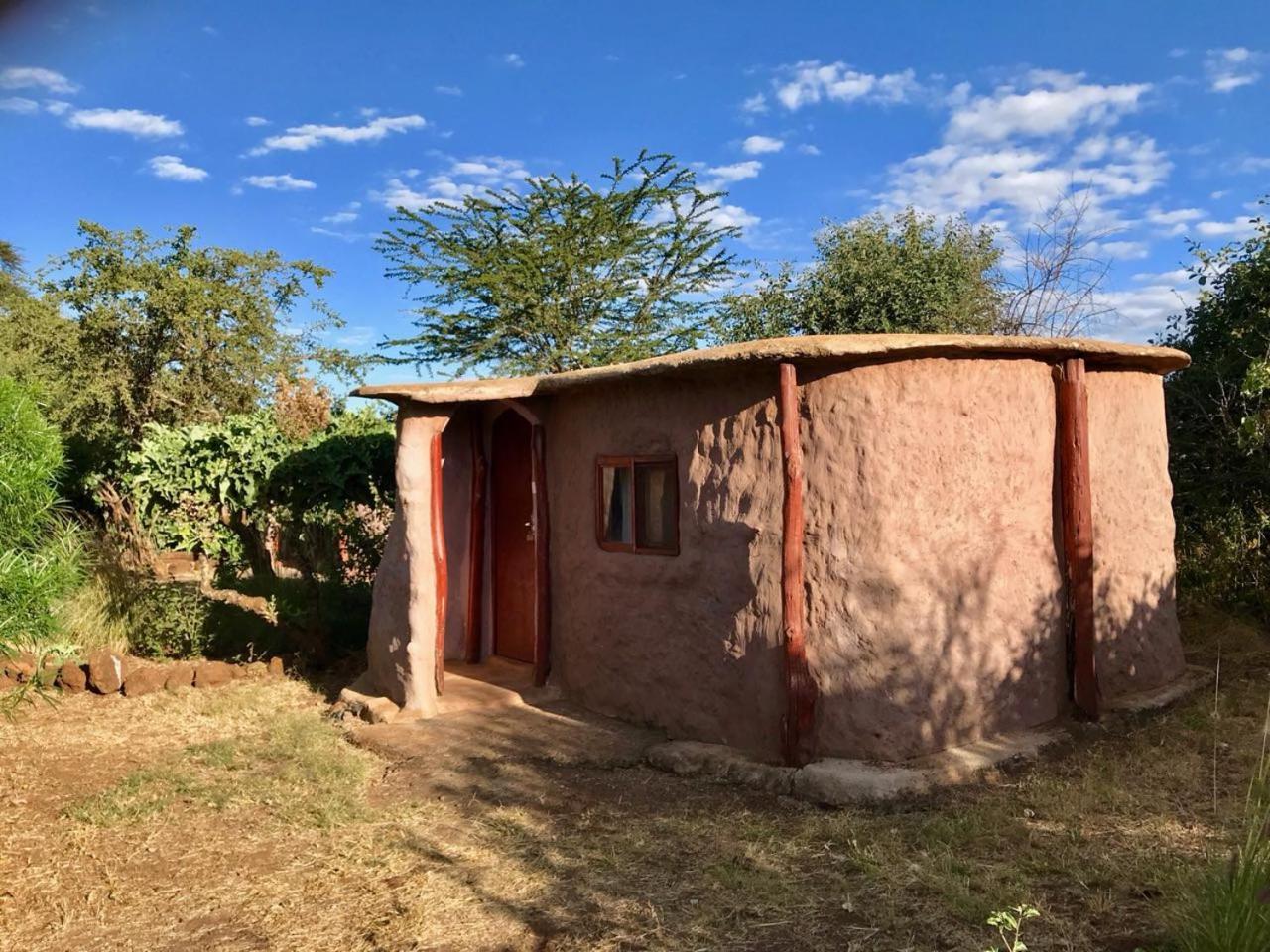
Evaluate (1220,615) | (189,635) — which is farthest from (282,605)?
(1220,615)

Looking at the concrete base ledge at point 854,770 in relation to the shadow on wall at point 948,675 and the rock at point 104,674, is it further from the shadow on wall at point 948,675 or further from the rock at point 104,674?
the rock at point 104,674

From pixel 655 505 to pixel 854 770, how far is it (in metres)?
2.29

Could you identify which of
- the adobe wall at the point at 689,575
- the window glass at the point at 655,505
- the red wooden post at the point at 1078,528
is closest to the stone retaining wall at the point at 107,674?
the adobe wall at the point at 689,575

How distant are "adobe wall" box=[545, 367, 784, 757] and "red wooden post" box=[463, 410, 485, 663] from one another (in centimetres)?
169

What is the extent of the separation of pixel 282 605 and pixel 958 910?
7230 millimetres

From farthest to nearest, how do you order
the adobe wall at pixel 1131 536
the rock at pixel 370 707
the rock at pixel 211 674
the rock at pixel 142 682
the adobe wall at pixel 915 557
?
the rock at pixel 211 674
the rock at pixel 142 682
the rock at pixel 370 707
the adobe wall at pixel 1131 536
the adobe wall at pixel 915 557

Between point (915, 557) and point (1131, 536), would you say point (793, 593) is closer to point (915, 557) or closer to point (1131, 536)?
point (915, 557)

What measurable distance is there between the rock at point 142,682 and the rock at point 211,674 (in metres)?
0.27

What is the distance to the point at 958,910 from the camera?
12.9 feet

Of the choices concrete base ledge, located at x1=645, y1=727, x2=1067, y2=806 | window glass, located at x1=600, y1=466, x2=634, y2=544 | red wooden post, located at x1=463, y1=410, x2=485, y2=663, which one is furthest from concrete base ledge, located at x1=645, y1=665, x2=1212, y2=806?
red wooden post, located at x1=463, y1=410, x2=485, y2=663

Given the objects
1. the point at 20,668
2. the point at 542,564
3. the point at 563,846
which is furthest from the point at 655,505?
the point at 20,668

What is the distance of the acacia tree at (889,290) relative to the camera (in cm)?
1473

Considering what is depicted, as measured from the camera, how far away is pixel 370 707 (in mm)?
7406

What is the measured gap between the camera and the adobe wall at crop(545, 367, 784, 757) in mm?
5910
